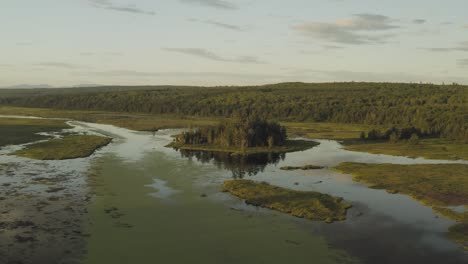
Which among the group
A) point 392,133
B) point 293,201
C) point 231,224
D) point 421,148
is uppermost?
point 392,133

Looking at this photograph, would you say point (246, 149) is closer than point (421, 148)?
Yes

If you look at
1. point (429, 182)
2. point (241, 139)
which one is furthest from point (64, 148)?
point (429, 182)

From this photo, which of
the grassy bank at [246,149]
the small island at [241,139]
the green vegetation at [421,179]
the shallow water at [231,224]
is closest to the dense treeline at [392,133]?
the small island at [241,139]

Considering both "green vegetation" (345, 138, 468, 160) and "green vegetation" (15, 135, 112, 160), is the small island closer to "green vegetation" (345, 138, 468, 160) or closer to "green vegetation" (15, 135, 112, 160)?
"green vegetation" (345, 138, 468, 160)

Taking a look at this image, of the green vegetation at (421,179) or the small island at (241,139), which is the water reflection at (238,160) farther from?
the green vegetation at (421,179)

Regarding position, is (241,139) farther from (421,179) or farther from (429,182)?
(429,182)

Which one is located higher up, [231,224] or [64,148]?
[64,148]

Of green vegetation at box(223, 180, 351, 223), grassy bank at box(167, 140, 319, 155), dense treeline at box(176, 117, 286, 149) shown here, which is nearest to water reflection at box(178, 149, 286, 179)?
grassy bank at box(167, 140, 319, 155)
